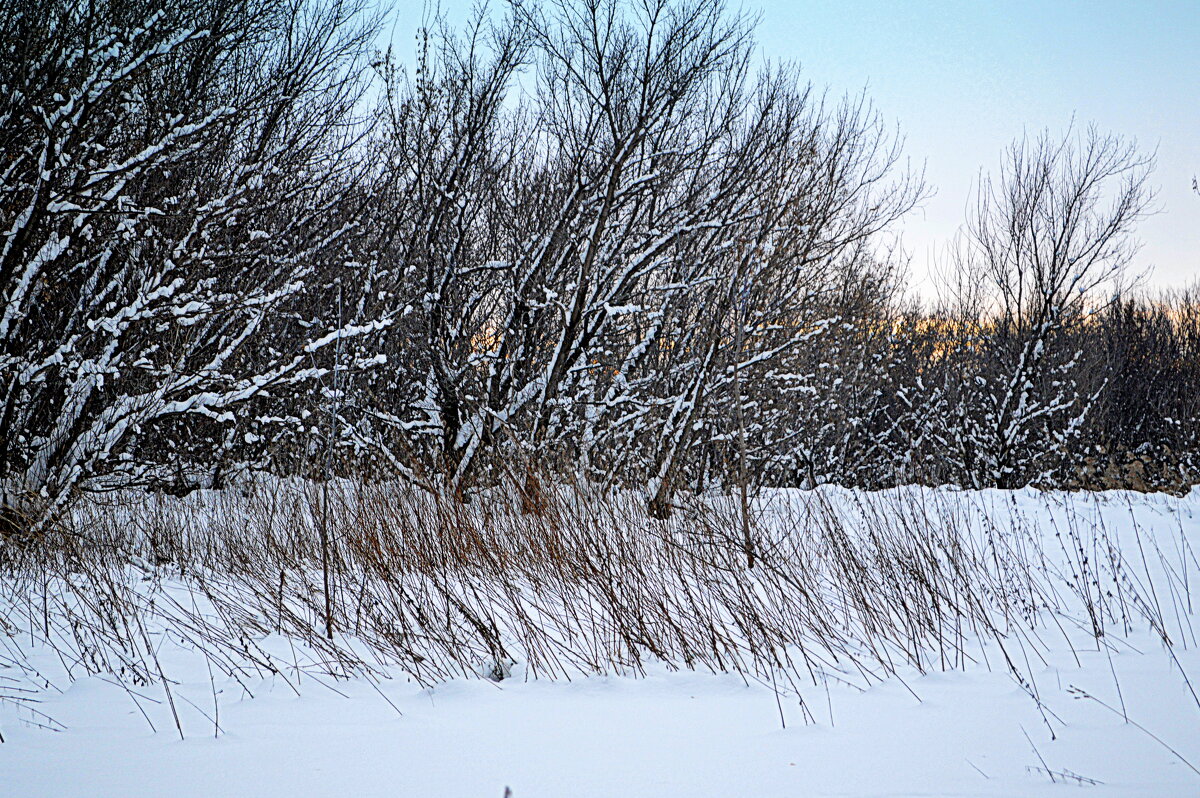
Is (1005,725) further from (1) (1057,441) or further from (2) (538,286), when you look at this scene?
(1) (1057,441)

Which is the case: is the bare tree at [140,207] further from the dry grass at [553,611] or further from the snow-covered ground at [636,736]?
the snow-covered ground at [636,736]

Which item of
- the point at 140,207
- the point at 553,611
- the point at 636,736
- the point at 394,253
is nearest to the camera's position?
the point at 636,736

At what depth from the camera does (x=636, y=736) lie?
227 cm

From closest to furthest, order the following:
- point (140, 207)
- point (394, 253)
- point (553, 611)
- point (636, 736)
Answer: point (636, 736) → point (553, 611) → point (140, 207) → point (394, 253)

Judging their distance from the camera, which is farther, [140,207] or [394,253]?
[394,253]

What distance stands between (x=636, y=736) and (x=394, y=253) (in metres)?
8.33

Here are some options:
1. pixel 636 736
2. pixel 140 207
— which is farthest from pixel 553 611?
pixel 140 207

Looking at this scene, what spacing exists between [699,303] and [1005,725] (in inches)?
322

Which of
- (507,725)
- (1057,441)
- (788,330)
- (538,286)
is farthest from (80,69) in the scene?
(1057,441)

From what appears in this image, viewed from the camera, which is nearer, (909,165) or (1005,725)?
(1005,725)

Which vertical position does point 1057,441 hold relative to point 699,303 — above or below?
below

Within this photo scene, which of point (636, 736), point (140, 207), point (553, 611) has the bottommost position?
point (636, 736)

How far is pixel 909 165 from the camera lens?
10883 millimetres

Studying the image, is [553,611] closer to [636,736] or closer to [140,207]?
[636,736]
